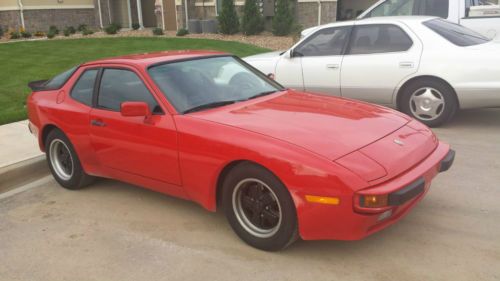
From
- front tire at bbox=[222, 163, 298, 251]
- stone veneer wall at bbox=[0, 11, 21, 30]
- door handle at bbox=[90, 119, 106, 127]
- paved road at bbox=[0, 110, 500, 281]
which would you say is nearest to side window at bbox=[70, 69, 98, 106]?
door handle at bbox=[90, 119, 106, 127]

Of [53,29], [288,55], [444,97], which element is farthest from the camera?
[53,29]

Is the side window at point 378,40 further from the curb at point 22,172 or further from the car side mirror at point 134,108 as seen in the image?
the curb at point 22,172

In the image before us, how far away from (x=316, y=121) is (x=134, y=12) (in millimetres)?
23761

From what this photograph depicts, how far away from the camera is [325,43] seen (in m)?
7.63

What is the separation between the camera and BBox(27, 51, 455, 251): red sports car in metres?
3.24

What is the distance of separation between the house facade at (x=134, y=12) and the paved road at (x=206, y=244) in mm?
15499

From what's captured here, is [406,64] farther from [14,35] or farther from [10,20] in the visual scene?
[10,20]

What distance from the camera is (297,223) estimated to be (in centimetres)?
338

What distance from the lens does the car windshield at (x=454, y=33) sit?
22.4ft

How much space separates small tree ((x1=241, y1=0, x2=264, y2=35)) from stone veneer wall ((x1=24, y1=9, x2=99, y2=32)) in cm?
954

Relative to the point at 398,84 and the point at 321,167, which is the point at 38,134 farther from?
the point at 398,84

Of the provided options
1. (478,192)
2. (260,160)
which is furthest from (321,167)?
(478,192)

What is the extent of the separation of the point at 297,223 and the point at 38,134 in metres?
3.37

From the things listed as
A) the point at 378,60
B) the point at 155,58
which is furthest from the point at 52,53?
the point at 155,58
